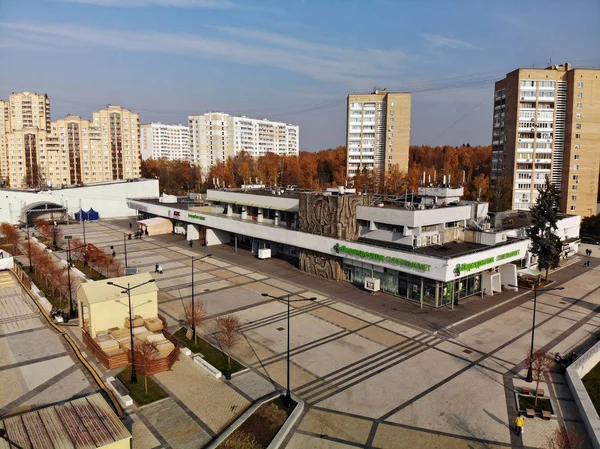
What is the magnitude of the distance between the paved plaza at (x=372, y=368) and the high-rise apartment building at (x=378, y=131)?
63.1 metres

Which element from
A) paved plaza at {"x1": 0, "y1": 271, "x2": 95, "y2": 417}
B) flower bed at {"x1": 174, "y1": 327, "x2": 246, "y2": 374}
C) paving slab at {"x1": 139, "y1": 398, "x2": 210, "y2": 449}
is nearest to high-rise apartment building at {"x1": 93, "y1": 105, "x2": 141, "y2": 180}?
paved plaza at {"x1": 0, "y1": 271, "x2": 95, "y2": 417}

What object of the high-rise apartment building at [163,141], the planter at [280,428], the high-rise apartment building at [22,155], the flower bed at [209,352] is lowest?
the planter at [280,428]

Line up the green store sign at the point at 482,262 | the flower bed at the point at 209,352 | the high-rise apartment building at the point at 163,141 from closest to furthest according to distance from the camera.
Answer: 1. the flower bed at the point at 209,352
2. the green store sign at the point at 482,262
3. the high-rise apartment building at the point at 163,141

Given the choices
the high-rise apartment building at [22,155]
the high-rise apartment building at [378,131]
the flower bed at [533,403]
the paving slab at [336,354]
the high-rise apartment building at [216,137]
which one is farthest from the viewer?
the high-rise apartment building at [216,137]

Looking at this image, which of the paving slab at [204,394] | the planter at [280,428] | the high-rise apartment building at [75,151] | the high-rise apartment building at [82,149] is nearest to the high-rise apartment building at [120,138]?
the high-rise apartment building at [75,151]

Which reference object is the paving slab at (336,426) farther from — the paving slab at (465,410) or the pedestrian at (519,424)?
the pedestrian at (519,424)

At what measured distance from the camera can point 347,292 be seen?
124 feet

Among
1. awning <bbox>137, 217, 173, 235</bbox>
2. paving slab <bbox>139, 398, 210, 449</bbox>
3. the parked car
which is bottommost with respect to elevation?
paving slab <bbox>139, 398, 210, 449</bbox>

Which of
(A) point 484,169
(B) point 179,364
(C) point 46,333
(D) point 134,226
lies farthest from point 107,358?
(A) point 484,169

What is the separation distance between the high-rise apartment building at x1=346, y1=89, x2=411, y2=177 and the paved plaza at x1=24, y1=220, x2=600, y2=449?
6314cm

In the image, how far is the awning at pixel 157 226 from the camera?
220 feet

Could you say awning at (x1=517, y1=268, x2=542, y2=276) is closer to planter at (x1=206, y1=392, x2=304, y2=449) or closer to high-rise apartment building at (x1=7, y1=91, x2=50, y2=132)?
planter at (x1=206, y1=392, x2=304, y2=449)

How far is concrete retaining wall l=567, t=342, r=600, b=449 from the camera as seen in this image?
58.5 feet

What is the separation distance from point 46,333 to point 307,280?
21628 mm
